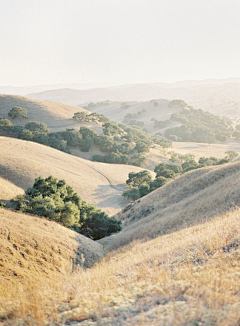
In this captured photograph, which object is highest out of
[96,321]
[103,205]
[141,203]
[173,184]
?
[96,321]

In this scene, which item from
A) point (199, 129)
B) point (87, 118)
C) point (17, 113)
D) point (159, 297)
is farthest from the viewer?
point (199, 129)

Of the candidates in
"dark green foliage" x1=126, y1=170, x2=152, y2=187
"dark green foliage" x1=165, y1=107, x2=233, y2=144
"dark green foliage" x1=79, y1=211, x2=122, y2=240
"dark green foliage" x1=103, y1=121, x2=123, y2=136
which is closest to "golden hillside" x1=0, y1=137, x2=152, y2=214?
"dark green foliage" x1=126, y1=170, x2=152, y2=187

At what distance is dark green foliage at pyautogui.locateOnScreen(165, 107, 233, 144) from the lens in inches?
5709

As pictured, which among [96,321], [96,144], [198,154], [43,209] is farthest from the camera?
[198,154]

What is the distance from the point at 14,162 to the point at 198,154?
238 feet

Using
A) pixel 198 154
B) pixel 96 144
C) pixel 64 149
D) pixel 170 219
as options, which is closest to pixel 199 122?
pixel 198 154

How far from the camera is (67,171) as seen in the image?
62.2 m

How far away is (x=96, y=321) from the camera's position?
5727mm

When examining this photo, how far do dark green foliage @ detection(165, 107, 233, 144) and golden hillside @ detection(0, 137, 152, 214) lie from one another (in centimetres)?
8309

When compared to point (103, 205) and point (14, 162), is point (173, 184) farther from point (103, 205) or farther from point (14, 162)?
point (14, 162)

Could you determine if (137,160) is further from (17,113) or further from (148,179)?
(17,113)

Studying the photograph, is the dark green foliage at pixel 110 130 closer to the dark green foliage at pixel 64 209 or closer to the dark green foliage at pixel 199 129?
the dark green foliage at pixel 199 129

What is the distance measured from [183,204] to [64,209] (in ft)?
38.9

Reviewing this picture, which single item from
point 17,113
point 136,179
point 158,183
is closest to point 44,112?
point 17,113
